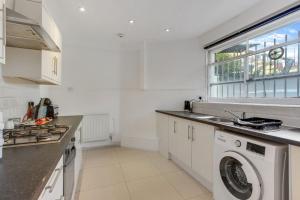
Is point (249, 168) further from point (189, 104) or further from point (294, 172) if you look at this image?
point (189, 104)

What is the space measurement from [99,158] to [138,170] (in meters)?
0.94

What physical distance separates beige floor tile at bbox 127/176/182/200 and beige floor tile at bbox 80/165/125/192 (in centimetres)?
26

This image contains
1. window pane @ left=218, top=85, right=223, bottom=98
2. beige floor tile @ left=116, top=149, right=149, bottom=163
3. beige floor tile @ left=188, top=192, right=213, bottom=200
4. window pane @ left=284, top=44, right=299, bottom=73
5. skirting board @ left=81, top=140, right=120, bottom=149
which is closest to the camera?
beige floor tile @ left=188, top=192, right=213, bottom=200

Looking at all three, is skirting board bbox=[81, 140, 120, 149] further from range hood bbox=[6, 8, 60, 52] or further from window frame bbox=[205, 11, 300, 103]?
range hood bbox=[6, 8, 60, 52]

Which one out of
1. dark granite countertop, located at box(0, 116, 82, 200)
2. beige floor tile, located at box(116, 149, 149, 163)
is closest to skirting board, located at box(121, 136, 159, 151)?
beige floor tile, located at box(116, 149, 149, 163)

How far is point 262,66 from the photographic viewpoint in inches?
103

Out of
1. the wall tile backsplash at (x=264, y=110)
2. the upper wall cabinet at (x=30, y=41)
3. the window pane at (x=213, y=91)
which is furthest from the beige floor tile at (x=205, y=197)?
the upper wall cabinet at (x=30, y=41)

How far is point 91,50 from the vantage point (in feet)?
13.0

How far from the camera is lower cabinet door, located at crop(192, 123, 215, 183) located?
2.11m

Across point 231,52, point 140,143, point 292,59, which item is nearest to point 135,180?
point 140,143

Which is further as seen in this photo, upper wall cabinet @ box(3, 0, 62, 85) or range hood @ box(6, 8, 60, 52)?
upper wall cabinet @ box(3, 0, 62, 85)

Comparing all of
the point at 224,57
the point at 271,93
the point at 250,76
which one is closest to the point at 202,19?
the point at 224,57

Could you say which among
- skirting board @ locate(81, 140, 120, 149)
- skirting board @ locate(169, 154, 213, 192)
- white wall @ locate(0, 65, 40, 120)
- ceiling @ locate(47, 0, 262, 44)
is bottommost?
skirting board @ locate(169, 154, 213, 192)

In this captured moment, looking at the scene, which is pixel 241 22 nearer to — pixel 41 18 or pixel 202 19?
pixel 202 19
